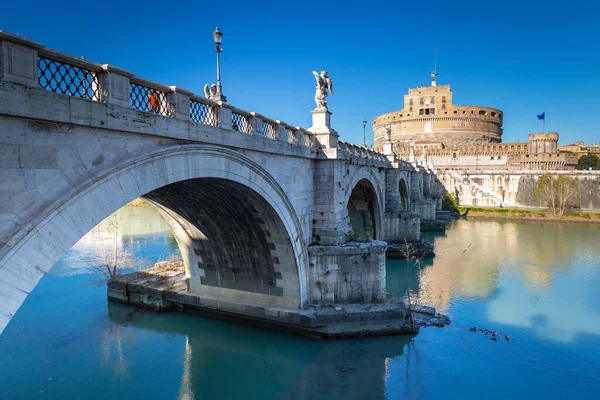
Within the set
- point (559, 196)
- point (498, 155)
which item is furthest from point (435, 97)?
point (559, 196)

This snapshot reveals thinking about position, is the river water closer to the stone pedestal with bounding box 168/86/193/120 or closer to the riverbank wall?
the stone pedestal with bounding box 168/86/193/120

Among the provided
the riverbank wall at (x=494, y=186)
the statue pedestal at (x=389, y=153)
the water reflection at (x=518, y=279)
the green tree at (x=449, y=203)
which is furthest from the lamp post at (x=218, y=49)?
the riverbank wall at (x=494, y=186)

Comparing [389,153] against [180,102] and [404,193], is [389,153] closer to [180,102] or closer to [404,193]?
[404,193]

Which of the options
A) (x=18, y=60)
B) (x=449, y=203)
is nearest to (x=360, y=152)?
(x=18, y=60)

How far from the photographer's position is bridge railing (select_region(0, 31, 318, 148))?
4.05m

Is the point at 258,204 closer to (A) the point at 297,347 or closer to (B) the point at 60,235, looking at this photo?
(A) the point at 297,347

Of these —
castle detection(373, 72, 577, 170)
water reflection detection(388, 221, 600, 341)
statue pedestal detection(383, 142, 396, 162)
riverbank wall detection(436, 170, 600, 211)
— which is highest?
castle detection(373, 72, 577, 170)

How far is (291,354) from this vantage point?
10539mm

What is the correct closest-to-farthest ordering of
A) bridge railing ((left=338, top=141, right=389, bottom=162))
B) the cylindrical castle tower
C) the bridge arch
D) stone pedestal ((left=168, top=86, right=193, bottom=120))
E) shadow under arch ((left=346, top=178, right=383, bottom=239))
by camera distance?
1. stone pedestal ((left=168, top=86, right=193, bottom=120))
2. bridge railing ((left=338, top=141, right=389, bottom=162))
3. the bridge arch
4. shadow under arch ((left=346, top=178, right=383, bottom=239))
5. the cylindrical castle tower

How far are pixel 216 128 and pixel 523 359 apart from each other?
31.1 feet

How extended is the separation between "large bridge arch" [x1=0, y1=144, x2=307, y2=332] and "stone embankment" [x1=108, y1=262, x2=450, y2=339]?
442 centimetres

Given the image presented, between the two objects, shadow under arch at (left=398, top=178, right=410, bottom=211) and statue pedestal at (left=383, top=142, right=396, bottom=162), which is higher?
statue pedestal at (left=383, top=142, right=396, bottom=162)

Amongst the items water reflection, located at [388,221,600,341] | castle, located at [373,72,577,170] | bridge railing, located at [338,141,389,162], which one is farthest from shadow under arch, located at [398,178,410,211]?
castle, located at [373,72,577,170]

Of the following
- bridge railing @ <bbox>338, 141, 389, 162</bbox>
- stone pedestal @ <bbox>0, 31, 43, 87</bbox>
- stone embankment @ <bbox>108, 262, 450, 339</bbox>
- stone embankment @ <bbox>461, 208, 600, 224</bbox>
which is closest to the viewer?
stone pedestal @ <bbox>0, 31, 43, 87</bbox>
